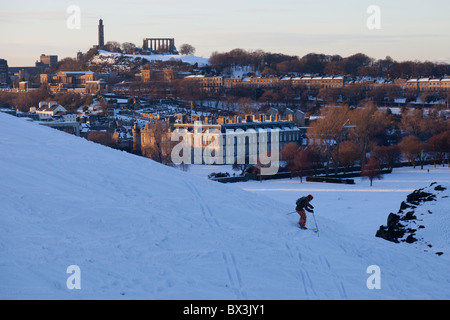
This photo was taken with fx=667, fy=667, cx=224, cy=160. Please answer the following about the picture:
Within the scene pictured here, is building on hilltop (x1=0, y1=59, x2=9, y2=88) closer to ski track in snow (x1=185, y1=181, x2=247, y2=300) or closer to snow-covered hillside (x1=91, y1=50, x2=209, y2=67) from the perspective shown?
snow-covered hillside (x1=91, y1=50, x2=209, y2=67)

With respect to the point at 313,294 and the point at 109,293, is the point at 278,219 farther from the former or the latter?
the point at 109,293

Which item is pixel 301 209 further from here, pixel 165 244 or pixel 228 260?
pixel 165 244

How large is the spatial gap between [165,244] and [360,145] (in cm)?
3069

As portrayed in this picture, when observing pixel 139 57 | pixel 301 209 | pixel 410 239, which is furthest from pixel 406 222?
pixel 139 57

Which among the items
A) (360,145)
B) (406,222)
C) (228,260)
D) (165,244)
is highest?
(165,244)

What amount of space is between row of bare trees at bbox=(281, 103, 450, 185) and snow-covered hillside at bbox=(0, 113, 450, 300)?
67.1 ft

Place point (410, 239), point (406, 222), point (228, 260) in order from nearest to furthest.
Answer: point (228, 260)
point (410, 239)
point (406, 222)

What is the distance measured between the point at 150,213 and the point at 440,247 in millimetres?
6233

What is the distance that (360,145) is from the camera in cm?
3716

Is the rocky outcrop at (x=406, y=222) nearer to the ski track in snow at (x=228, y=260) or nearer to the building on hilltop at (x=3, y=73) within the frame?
the ski track in snow at (x=228, y=260)

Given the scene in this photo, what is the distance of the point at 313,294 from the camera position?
6828 millimetres

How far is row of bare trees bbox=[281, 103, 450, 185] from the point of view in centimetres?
3250

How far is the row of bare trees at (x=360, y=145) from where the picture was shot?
3250 centimetres
